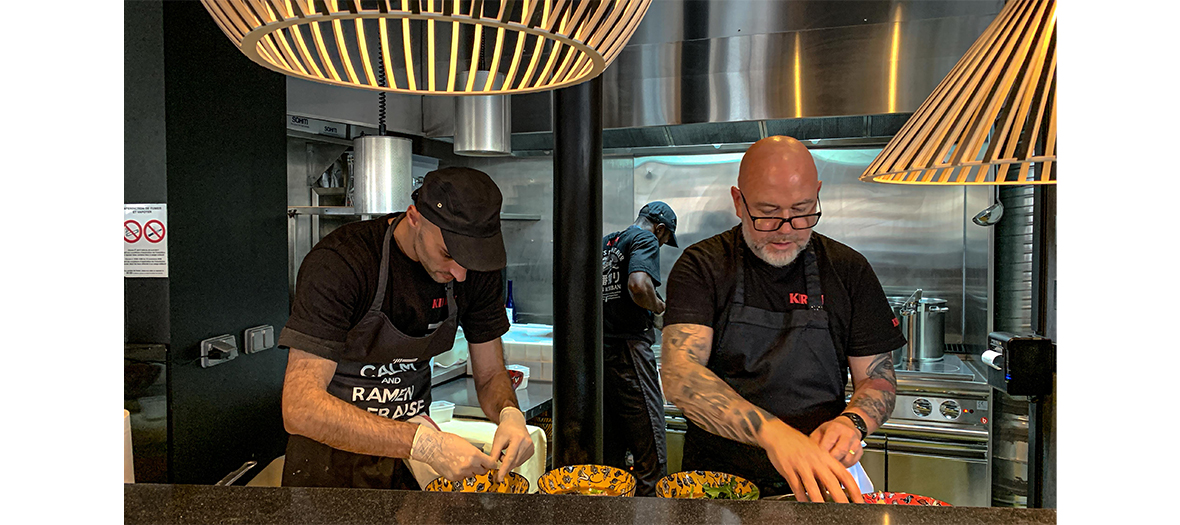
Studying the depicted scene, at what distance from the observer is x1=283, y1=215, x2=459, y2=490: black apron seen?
1.79 meters

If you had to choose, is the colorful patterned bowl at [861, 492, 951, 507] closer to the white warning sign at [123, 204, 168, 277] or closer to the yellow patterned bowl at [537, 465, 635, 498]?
the yellow patterned bowl at [537, 465, 635, 498]

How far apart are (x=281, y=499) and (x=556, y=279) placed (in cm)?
136

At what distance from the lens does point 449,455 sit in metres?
1.41

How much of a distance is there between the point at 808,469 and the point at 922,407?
2242 millimetres

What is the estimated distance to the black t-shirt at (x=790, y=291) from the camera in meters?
1.88

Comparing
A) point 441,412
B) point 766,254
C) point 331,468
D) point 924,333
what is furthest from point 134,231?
point 924,333

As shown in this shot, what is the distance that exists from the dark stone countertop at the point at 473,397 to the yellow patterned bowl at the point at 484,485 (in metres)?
1.91

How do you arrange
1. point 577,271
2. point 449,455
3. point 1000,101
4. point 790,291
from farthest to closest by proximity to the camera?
point 577,271, point 790,291, point 449,455, point 1000,101

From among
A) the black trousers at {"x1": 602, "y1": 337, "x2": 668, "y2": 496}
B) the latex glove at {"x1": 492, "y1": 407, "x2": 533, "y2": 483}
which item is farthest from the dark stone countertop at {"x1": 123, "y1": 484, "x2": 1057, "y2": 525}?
the black trousers at {"x1": 602, "y1": 337, "x2": 668, "y2": 496}

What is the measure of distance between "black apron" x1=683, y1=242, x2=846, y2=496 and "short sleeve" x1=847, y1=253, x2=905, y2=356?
0.07 metres

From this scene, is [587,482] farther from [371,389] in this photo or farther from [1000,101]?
[371,389]
